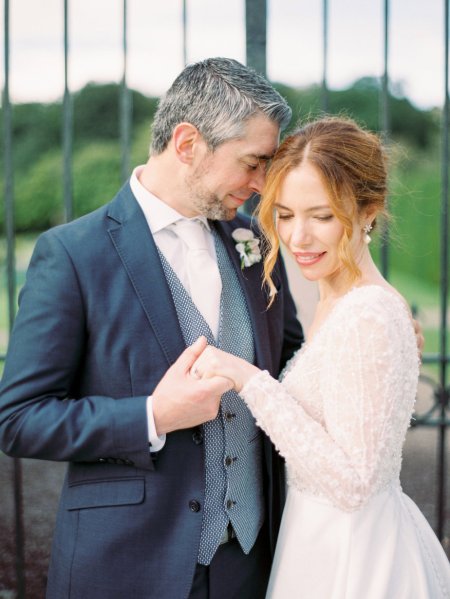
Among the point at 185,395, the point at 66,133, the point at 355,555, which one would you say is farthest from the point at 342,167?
the point at 66,133

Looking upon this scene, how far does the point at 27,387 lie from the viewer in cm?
178

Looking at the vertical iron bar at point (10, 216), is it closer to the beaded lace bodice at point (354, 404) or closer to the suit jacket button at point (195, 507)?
the suit jacket button at point (195, 507)

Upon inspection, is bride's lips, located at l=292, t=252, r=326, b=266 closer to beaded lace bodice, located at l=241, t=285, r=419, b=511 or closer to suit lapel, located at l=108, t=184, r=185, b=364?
beaded lace bodice, located at l=241, t=285, r=419, b=511

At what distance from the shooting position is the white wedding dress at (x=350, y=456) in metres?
1.76

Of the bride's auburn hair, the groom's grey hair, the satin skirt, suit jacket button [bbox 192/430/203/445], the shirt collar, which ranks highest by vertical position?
the groom's grey hair

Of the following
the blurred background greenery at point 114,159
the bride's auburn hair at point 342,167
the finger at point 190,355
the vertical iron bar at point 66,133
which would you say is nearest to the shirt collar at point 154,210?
the bride's auburn hair at point 342,167

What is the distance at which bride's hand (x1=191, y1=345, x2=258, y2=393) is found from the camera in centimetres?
173

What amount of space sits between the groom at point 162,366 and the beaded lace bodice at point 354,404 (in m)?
0.18

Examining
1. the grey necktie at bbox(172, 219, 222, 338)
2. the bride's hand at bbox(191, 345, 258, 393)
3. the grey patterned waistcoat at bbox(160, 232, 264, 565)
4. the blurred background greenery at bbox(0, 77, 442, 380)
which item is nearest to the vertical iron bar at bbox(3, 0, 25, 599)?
the grey necktie at bbox(172, 219, 222, 338)

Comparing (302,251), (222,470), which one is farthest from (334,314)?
(222,470)

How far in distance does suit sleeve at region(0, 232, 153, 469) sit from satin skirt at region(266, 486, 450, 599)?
0.46 meters

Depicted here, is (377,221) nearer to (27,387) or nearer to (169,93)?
(169,93)

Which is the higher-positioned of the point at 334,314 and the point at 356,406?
the point at 334,314

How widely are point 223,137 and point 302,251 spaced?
384 millimetres
